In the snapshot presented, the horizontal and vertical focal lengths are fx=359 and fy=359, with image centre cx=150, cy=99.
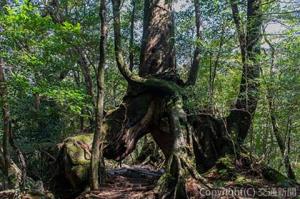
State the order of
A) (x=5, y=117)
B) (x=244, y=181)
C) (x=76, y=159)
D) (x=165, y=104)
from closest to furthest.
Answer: (x=244, y=181)
(x=76, y=159)
(x=5, y=117)
(x=165, y=104)

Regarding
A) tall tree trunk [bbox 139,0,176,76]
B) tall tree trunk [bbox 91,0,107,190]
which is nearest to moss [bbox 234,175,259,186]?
tall tree trunk [bbox 91,0,107,190]

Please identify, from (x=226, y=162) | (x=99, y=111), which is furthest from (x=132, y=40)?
(x=226, y=162)

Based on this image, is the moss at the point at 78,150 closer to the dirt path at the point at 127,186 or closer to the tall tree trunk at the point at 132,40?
the dirt path at the point at 127,186

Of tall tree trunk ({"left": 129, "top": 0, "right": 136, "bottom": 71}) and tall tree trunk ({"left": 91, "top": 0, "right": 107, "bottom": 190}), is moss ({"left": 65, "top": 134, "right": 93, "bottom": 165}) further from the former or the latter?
tall tree trunk ({"left": 129, "top": 0, "right": 136, "bottom": 71})

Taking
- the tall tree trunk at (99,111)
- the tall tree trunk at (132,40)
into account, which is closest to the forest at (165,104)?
the tall tree trunk at (99,111)

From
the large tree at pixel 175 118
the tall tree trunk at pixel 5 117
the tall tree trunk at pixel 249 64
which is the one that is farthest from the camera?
the large tree at pixel 175 118

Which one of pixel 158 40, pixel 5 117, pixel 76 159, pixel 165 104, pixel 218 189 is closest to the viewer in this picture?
pixel 218 189

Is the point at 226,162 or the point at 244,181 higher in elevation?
the point at 226,162

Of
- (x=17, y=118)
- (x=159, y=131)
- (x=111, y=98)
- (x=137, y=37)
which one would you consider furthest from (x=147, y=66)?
(x=111, y=98)

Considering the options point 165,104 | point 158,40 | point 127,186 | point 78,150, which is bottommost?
point 127,186

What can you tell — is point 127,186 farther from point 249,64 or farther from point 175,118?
point 249,64

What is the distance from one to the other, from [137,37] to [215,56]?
6421 mm

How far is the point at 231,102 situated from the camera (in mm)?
8625

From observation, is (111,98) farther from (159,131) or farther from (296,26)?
(296,26)
